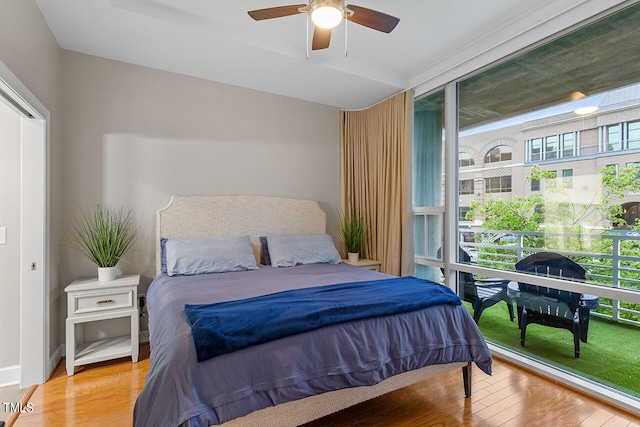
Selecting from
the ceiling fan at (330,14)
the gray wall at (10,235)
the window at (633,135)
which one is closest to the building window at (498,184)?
the window at (633,135)

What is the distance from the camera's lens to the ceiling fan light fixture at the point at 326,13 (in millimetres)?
1855

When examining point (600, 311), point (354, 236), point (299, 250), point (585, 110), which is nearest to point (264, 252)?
point (299, 250)

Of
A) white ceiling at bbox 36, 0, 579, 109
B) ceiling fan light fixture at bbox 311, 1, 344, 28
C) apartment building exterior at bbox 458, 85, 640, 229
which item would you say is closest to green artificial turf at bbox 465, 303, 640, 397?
apartment building exterior at bbox 458, 85, 640, 229

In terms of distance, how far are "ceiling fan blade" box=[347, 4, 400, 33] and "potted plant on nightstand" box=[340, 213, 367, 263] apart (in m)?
2.30

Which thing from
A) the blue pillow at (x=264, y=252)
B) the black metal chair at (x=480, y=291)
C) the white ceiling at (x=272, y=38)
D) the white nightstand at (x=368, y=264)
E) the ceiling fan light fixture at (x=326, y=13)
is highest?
the white ceiling at (x=272, y=38)

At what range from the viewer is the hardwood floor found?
198cm

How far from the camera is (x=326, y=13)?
6.22 ft

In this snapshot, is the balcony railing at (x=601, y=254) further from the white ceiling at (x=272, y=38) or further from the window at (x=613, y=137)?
the white ceiling at (x=272, y=38)

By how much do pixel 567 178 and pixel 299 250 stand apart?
7.63ft

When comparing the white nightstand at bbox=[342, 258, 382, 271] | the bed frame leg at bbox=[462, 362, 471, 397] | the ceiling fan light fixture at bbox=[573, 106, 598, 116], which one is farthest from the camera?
the white nightstand at bbox=[342, 258, 382, 271]

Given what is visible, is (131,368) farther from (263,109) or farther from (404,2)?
(404,2)

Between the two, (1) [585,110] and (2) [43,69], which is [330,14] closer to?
(1) [585,110]

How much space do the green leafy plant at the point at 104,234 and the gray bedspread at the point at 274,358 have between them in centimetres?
70

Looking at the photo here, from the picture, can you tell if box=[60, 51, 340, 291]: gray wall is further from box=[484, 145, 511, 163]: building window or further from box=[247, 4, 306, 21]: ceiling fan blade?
box=[484, 145, 511, 163]: building window
